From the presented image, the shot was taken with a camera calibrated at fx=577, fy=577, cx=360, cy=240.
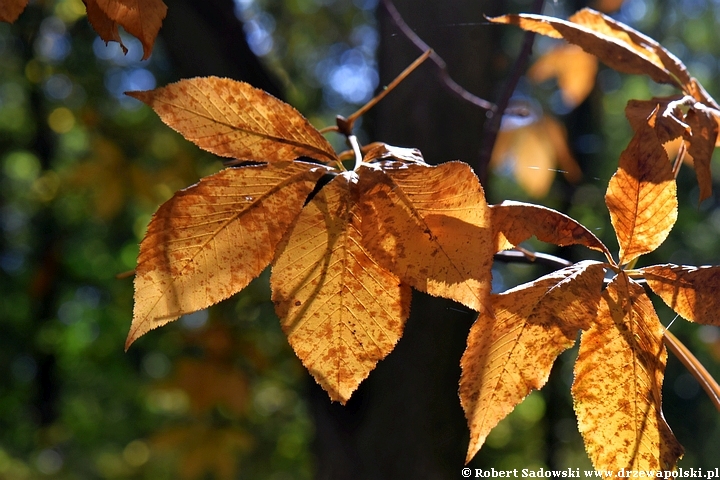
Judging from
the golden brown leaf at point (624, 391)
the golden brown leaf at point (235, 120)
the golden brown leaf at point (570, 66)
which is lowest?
the golden brown leaf at point (570, 66)

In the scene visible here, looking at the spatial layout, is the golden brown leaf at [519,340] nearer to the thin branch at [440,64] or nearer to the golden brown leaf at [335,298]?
the golden brown leaf at [335,298]

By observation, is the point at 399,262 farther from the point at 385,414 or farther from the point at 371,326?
the point at 385,414

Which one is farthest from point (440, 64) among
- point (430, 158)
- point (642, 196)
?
point (642, 196)

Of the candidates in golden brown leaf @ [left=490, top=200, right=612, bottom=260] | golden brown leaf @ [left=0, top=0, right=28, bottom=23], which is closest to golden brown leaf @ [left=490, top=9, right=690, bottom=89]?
golden brown leaf @ [left=490, top=200, right=612, bottom=260]

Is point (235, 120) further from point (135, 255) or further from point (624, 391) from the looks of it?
point (135, 255)

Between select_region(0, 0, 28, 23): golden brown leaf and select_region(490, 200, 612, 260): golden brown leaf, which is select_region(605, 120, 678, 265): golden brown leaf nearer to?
select_region(490, 200, 612, 260): golden brown leaf

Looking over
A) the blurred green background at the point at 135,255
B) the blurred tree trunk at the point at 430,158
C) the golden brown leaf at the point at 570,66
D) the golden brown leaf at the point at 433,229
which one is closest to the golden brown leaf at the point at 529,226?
the golden brown leaf at the point at 433,229
